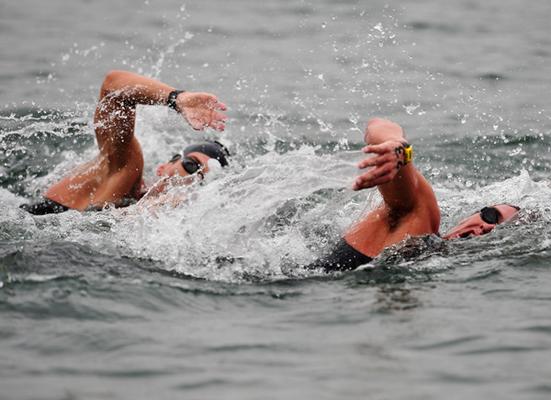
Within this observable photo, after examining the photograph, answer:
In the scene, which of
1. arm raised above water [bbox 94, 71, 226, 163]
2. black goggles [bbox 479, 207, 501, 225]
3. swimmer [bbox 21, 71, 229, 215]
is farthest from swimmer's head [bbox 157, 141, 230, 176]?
black goggles [bbox 479, 207, 501, 225]

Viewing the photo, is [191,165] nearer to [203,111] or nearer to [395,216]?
[203,111]

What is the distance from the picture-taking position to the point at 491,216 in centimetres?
704

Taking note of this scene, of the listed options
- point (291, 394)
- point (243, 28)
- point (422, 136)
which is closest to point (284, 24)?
point (243, 28)

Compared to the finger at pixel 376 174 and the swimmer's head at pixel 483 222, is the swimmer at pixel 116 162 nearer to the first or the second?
the swimmer's head at pixel 483 222

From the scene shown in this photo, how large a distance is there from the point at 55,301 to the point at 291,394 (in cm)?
165

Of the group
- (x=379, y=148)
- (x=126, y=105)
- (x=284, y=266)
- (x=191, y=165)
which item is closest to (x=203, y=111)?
(x=126, y=105)

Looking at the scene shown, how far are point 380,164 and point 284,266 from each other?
1.55 m

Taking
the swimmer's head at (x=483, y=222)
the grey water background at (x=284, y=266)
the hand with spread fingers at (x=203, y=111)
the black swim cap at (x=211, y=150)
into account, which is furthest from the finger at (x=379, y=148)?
the black swim cap at (x=211, y=150)

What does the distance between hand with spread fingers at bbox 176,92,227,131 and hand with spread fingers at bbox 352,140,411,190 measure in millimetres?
1542

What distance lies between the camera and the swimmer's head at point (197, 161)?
7.99 metres

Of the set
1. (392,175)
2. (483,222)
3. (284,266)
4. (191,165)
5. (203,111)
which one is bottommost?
(284,266)

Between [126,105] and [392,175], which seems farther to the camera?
[126,105]

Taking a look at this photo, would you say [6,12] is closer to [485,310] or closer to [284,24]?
[284,24]

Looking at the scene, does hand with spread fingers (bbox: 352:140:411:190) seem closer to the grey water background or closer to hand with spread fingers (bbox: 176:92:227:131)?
the grey water background
